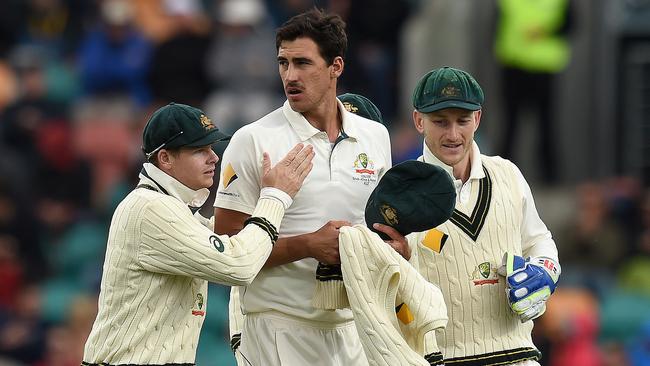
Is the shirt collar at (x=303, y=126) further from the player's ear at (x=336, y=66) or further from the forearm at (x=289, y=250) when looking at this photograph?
the forearm at (x=289, y=250)

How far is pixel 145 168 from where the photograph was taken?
6852 millimetres

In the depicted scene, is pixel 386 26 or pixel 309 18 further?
pixel 386 26

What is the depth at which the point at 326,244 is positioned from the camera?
22.3 feet

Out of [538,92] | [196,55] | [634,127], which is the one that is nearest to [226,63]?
[196,55]

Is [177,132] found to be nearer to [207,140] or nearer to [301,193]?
[207,140]

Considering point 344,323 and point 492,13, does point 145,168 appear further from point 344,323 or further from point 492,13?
point 492,13

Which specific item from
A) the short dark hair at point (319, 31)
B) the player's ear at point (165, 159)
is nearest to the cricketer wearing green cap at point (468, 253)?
the short dark hair at point (319, 31)

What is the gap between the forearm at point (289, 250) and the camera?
22.6ft

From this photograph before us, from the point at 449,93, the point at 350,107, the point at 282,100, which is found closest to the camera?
the point at 449,93

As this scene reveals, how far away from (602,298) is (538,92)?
1.92m

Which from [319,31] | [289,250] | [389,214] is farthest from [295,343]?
[319,31]

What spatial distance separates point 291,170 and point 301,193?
166 mm

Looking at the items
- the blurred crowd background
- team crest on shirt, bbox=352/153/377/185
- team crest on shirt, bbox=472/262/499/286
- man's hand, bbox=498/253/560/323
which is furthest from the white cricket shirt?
the blurred crowd background

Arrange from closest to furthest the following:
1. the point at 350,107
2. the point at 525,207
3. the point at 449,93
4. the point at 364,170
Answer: the point at 449,93
the point at 364,170
the point at 525,207
the point at 350,107
